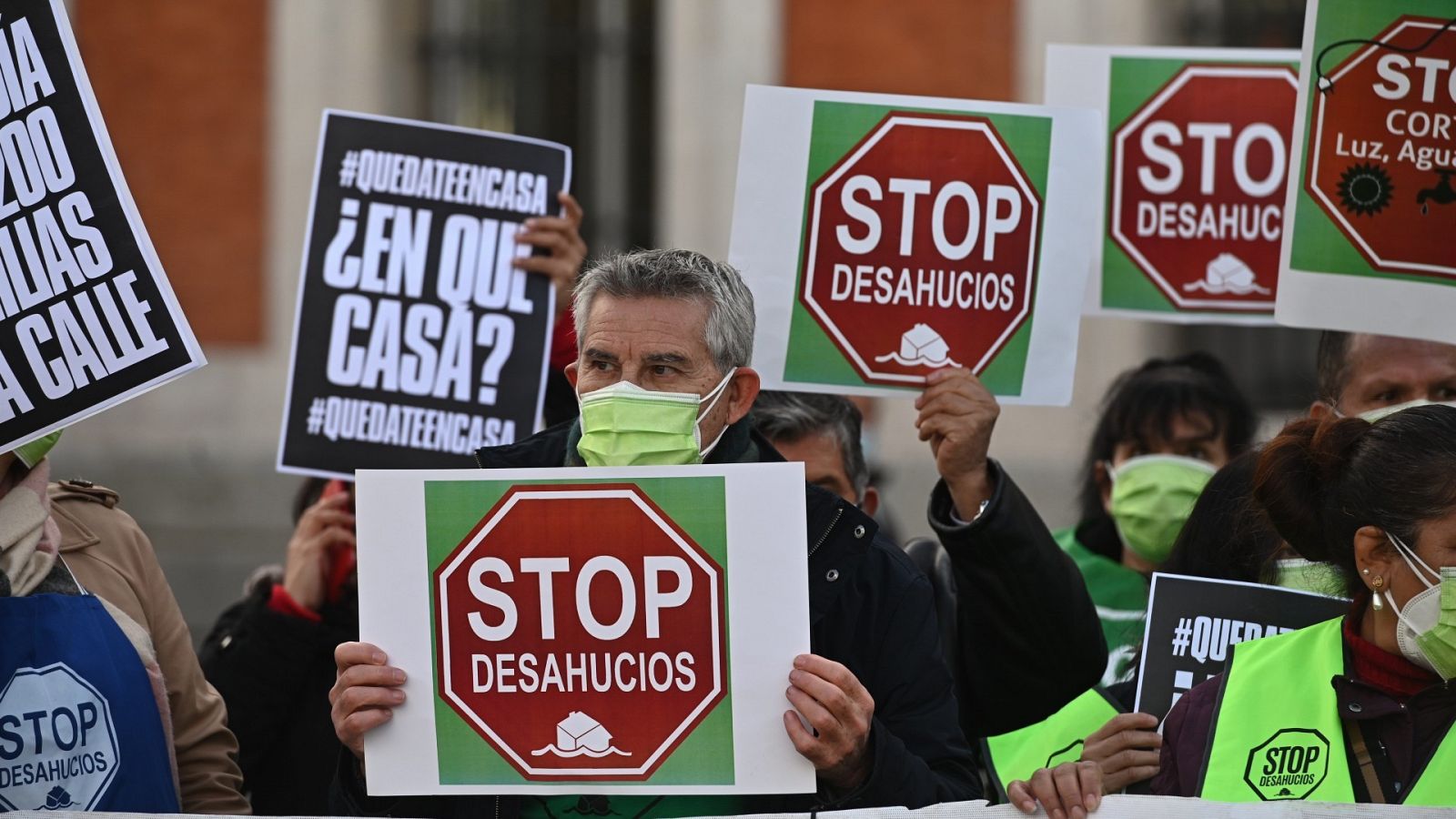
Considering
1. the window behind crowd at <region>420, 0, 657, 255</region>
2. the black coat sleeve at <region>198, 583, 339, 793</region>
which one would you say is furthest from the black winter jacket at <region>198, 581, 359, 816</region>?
the window behind crowd at <region>420, 0, 657, 255</region>

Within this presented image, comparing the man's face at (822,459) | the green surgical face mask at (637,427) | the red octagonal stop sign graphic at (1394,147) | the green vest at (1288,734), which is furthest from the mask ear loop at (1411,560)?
the man's face at (822,459)

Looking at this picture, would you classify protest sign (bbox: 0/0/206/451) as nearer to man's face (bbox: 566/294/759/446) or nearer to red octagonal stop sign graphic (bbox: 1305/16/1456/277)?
man's face (bbox: 566/294/759/446)

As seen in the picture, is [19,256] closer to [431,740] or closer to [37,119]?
[37,119]

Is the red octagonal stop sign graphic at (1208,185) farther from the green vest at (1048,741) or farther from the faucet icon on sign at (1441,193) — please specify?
the green vest at (1048,741)

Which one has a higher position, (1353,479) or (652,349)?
(652,349)

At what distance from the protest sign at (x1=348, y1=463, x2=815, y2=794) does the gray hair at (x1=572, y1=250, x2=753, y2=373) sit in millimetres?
441

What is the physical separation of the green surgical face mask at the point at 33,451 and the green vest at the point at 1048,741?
1.90 metres

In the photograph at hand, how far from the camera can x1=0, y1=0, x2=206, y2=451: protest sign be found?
320 centimetres

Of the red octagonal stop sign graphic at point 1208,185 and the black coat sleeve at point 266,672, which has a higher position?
the red octagonal stop sign graphic at point 1208,185

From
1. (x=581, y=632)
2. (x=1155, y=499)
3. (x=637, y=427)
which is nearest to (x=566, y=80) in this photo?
(x=1155, y=499)

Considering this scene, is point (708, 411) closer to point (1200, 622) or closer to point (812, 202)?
point (812, 202)

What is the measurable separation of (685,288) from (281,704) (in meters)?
1.43

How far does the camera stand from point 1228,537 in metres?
3.65

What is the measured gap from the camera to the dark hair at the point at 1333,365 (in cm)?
404
